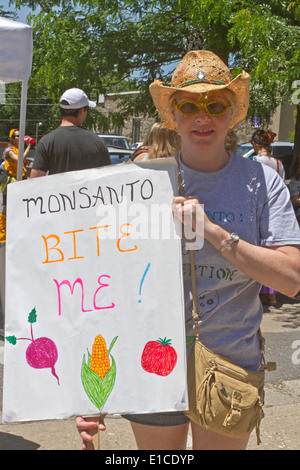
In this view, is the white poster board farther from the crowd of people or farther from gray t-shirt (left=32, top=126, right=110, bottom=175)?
gray t-shirt (left=32, top=126, right=110, bottom=175)

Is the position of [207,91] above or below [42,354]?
above

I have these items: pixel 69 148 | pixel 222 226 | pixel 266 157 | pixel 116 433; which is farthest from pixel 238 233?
pixel 266 157

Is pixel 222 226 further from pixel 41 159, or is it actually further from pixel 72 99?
pixel 72 99

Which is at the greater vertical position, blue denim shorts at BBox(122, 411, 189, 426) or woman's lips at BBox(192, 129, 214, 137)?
woman's lips at BBox(192, 129, 214, 137)

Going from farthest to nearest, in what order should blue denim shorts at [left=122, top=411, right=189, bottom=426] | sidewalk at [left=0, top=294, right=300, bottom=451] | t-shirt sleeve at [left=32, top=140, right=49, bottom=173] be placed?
t-shirt sleeve at [left=32, top=140, right=49, bottom=173] → sidewalk at [left=0, top=294, right=300, bottom=451] → blue denim shorts at [left=122, top=411, right=189, bottom=426]

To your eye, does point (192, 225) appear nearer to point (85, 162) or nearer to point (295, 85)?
point (85, 162)

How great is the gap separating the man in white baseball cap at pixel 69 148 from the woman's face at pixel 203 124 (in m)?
3.39

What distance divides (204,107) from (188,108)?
52 mm

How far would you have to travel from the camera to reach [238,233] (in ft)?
6.38

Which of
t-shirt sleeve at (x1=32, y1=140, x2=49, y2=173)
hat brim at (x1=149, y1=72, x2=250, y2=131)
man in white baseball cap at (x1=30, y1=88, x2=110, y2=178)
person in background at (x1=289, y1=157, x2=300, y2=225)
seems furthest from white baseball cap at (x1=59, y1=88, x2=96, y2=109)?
hat brim at (x1=149, y1=72, x2=250, y2=131)

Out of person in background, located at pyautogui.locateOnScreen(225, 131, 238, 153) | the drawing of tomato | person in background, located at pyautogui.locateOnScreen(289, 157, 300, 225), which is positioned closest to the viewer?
the drawing of tomato

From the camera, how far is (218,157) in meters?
2.01

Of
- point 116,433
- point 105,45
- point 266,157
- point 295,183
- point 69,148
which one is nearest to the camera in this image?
point 116,433

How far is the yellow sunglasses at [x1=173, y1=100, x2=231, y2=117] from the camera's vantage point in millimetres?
1927
